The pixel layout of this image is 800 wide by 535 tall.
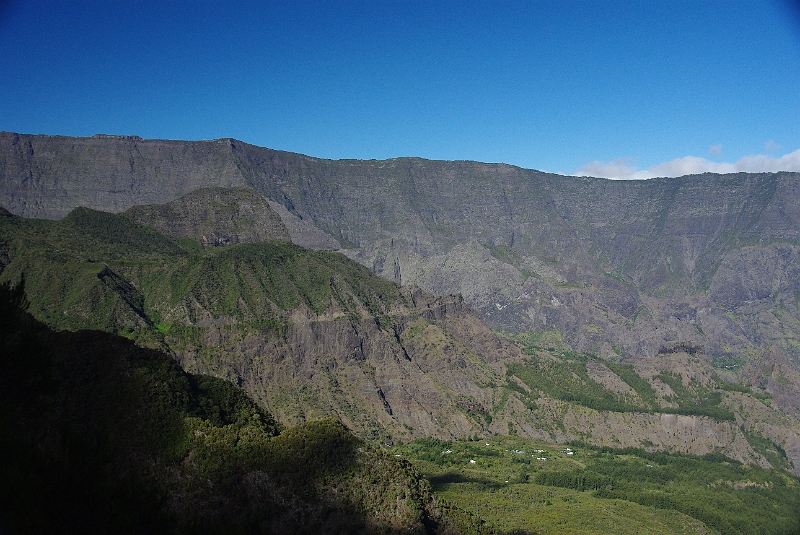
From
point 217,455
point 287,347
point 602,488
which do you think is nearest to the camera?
point 217,455

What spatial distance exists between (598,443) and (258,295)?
105 metres

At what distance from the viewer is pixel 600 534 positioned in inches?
4146

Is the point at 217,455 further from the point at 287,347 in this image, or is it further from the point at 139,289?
the point at 139,289

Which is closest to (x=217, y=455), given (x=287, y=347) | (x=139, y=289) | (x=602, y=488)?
(x=602, y=488)

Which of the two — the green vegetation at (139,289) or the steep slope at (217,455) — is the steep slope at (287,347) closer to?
the green vegetation at (139,289)

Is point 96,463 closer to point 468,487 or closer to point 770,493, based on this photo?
point 468,487

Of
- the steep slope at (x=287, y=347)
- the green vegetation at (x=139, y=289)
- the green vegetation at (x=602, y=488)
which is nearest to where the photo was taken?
the green vegetation at (x=602, y=488)

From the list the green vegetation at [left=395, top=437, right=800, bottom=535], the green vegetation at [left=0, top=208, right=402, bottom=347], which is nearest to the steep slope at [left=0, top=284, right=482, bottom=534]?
the green vegetation at [left=395, top=437, right=800, bottom=535]

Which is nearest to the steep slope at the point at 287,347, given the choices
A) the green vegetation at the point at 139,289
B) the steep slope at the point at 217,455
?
the green vegetation at the point at 139,289

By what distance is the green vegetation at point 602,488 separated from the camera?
113188 mm

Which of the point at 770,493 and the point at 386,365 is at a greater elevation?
the point at 386,365

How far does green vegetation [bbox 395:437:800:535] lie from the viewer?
113 meters

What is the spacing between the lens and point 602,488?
14150cm

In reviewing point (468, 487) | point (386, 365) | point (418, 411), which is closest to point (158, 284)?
point (386, 365)
